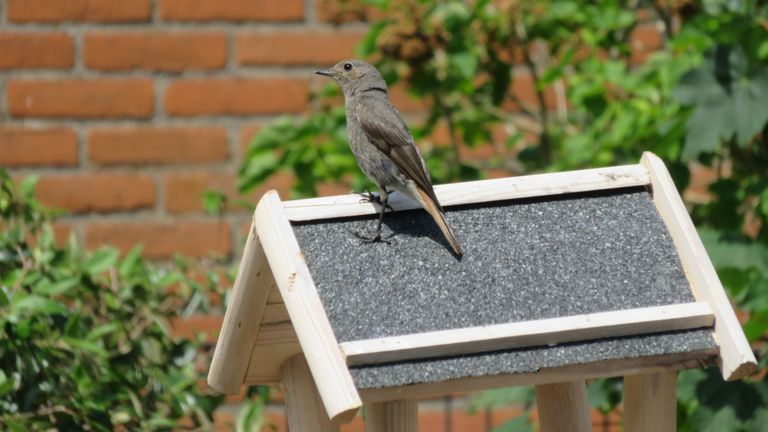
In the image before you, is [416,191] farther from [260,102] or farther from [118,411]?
[260,102]

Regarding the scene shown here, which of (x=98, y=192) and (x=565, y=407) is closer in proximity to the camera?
(x=565, y=407)

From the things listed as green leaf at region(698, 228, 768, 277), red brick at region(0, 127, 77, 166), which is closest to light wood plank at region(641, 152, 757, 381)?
green leaf at region(698, 228, 768, 277)

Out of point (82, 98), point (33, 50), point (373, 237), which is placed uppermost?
point (33, 50)

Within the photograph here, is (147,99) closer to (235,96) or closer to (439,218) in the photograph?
(235,96)

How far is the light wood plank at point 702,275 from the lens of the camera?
1848 mm

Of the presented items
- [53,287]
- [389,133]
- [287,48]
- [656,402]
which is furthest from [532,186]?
[287,48]

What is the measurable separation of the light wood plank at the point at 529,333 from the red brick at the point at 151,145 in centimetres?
209

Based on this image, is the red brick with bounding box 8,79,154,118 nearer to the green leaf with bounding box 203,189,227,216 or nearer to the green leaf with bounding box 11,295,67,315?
the green leaf with bounding box 203,189,227,216

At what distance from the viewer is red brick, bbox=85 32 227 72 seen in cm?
369

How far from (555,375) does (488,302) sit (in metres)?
0.16

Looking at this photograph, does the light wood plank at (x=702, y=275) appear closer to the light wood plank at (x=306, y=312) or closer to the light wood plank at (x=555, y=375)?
the light wood plank at (x=555, y=375)

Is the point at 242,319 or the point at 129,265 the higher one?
the point at 129,265

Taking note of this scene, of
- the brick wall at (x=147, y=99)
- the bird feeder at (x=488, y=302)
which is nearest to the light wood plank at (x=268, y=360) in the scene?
the bird feeder at (x=488, y=302)

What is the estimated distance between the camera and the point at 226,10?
146 inches
